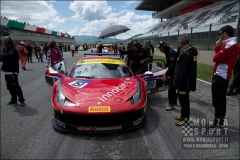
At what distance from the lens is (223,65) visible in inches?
130

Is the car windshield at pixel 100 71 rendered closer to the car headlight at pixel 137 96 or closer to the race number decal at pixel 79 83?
the race number decal at pixel 79 83

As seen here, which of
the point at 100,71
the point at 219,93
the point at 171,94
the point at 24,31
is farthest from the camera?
the point at 24,31

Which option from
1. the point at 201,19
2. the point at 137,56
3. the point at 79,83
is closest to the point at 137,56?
the point at 137,56

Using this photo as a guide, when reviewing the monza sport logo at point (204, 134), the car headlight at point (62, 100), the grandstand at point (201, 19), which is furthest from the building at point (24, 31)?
the monza sport logo at point (204, 134)

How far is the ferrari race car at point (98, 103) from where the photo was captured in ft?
10.3

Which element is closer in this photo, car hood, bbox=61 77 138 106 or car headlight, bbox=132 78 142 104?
car hood, bbox=61 77 138 106

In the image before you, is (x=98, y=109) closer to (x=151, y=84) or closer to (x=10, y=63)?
(x=151, y=84)

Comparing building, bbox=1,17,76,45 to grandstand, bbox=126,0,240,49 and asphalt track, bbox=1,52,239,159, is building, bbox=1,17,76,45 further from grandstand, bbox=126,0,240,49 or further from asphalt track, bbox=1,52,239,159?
asphalt track, bbox=1,52,239,159

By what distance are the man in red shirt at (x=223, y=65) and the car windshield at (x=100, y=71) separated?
184cm

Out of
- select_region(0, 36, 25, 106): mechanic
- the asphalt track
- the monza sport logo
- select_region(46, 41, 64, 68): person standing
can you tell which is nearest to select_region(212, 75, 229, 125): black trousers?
the monza sport logo

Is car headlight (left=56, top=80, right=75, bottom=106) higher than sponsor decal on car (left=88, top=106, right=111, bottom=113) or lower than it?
higher

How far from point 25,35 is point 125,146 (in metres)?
49.4

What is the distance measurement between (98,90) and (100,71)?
92 cm

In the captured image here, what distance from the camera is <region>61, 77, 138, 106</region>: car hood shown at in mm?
3338
